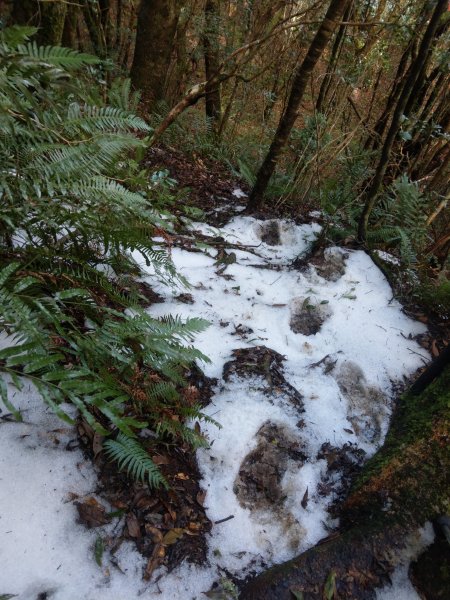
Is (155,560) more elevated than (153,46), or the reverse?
(153,46)

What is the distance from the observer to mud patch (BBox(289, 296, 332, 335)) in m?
2.59

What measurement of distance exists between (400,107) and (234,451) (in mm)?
2750

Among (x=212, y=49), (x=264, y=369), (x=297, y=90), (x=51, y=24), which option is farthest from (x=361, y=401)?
(x=212, y=49)

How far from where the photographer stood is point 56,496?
137 centimetres

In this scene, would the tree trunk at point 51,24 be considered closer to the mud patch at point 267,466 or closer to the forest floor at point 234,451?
the forest floor at point 234,451

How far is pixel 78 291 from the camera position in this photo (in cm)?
153

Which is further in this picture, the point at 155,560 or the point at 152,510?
the point at 152,510

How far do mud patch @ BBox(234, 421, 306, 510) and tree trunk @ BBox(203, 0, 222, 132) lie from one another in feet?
16.6

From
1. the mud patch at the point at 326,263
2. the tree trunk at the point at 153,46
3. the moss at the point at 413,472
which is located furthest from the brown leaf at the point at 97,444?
the tree trunk at the point at 153,46

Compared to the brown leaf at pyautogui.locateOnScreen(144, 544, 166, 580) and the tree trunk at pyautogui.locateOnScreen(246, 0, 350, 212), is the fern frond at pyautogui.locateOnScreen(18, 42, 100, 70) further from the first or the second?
the tree trunk at pyautogui.locateOnScreen(246, 0, 350, 212)

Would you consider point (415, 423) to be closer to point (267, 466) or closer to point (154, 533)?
point (267, 466)

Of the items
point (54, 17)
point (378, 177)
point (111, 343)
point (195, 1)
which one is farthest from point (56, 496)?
point (195, 1)

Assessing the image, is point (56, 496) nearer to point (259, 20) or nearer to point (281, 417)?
point (281, 417)

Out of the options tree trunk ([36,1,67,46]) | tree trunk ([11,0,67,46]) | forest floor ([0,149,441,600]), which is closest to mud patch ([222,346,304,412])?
forest floor ([0,149,441,600])
